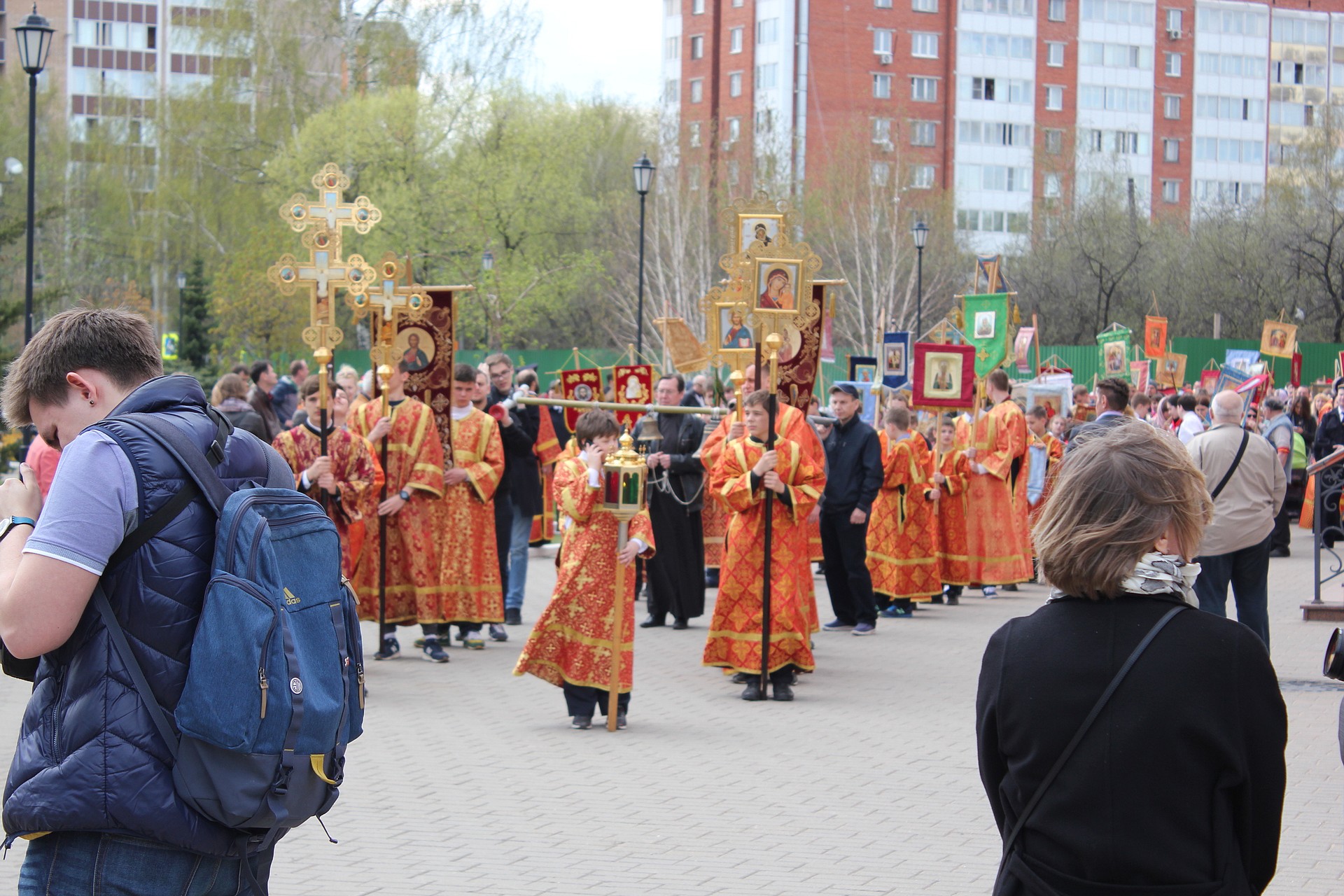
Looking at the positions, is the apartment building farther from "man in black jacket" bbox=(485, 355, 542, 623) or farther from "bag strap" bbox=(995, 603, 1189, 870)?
"bag strap" bbox=(995, 603, 1189, 870)

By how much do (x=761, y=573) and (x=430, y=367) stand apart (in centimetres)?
308

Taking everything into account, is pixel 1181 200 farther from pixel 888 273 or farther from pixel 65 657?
pixel 65 657

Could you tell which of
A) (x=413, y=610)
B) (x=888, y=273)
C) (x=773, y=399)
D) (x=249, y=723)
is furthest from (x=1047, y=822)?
(x=888, y=273)

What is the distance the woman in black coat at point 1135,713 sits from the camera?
2641mm

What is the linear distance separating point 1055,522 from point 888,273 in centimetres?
4808

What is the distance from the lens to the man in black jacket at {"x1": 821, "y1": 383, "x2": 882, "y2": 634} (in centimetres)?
1248

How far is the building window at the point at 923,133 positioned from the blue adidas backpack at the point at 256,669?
71.5 m

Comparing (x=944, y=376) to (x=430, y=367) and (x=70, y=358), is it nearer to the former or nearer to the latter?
(x=430, y=367)

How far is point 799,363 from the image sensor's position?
11172 millimetres

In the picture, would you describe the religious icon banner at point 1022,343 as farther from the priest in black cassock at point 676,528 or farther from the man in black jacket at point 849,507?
the priest in black cassock at point 676,528

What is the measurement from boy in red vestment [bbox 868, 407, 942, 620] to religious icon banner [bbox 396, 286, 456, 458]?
443cm

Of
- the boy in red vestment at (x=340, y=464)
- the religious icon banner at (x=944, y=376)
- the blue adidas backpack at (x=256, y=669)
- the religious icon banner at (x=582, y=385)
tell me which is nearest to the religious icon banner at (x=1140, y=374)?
the religious icon banner at (x=944, y=376)

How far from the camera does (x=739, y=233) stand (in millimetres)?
10000

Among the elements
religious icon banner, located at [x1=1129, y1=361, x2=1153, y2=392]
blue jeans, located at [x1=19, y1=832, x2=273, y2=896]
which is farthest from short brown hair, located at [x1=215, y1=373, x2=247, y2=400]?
religious icon banner, located at [x1=1129, y1=361, x2=1153, y2=392]
